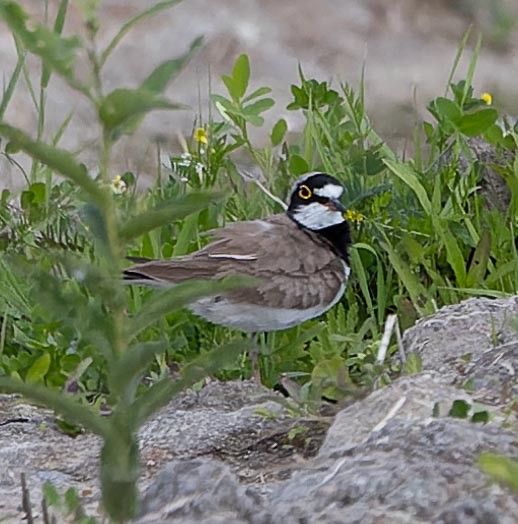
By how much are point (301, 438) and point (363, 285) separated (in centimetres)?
199

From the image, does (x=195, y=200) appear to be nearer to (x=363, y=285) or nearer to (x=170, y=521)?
(x=170, y=521)

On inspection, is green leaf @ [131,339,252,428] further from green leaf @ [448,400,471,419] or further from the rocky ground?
green leaf @ [448,400,471,419]

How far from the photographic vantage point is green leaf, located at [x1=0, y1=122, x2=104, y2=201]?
196cm

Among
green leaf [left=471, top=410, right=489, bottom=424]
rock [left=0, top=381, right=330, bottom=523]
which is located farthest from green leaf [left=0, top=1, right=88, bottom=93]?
rock [left=0, top=381, right=330, bottom=523]

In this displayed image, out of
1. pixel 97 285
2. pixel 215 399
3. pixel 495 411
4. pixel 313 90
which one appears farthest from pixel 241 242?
pixel 97 285

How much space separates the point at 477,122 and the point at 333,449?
310 cm

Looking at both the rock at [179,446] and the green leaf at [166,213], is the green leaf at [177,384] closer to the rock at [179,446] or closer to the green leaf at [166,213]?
the green leaf at [166,213]

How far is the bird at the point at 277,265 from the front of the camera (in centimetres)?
507

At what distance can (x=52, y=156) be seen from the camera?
198cm

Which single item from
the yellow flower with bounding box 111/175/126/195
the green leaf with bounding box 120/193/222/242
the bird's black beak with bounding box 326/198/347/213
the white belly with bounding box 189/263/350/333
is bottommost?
the white belly with bounding box 189/263/350/333

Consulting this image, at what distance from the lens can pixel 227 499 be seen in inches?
94.0

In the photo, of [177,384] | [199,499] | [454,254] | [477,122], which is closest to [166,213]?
[177,384]

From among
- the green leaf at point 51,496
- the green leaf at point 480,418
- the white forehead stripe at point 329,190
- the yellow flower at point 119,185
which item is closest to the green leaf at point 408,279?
the white forehead stripe at point 329,190

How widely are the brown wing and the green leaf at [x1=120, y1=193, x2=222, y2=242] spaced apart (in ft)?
9.32
